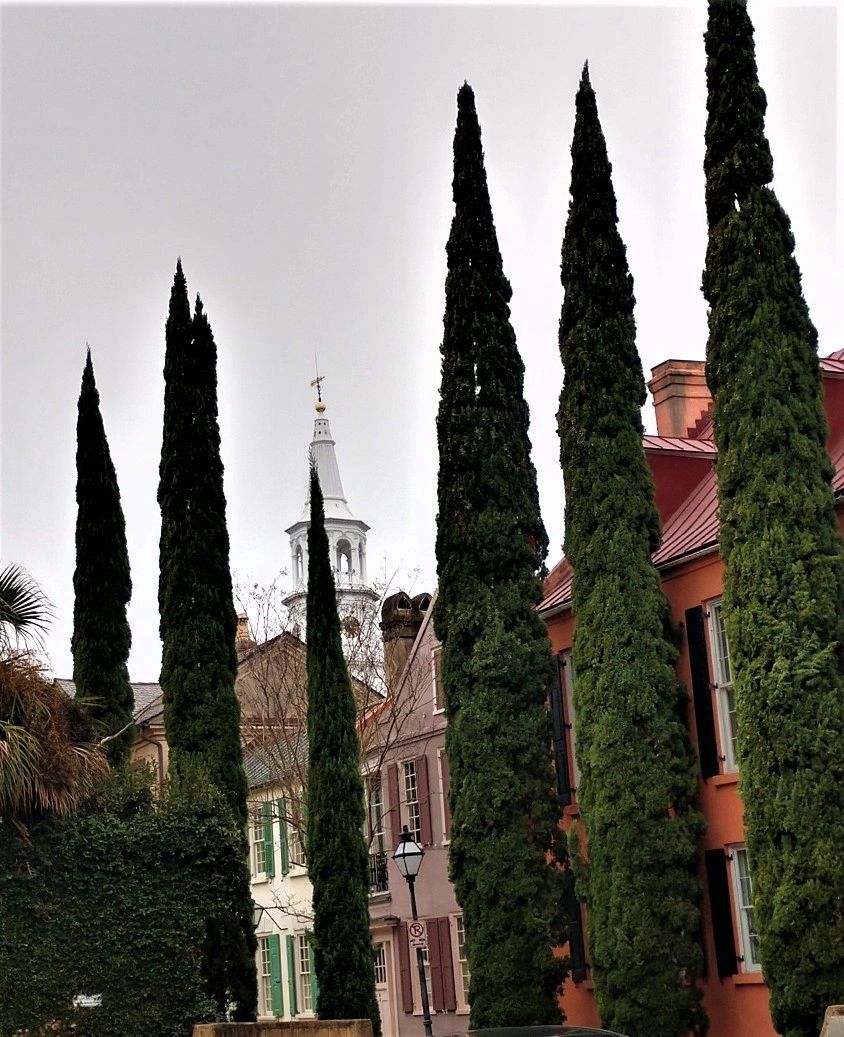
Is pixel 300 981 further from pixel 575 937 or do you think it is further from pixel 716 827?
pixel 716 827

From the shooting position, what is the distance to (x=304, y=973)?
3734 centimetres

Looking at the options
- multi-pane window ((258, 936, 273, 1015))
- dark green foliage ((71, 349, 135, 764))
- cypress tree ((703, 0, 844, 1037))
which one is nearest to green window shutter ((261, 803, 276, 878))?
multi-pane window ((258, 936, 273, 1015))

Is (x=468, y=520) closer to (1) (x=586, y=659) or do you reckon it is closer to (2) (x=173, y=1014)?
(1) (x=586, y=659)

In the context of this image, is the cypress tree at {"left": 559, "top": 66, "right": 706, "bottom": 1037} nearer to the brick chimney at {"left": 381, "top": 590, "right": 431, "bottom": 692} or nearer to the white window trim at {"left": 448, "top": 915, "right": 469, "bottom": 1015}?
the white window trim at {"left": 448, "top": 915, "right": 469, "bottom": 1015}

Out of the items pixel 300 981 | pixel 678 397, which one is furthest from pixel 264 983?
pixel 678 397

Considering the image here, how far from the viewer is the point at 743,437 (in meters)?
17.4

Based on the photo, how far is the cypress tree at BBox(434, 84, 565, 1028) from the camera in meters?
19.3

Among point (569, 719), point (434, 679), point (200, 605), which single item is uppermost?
point (200, 605)

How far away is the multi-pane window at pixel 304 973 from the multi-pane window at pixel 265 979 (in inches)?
52.3

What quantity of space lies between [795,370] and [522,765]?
6.12 m

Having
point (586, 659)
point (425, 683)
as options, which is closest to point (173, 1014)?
point (586, 659)

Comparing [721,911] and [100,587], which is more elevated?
[100,587]

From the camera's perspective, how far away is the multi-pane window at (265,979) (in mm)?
38428

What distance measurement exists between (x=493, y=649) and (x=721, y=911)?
171 inches
